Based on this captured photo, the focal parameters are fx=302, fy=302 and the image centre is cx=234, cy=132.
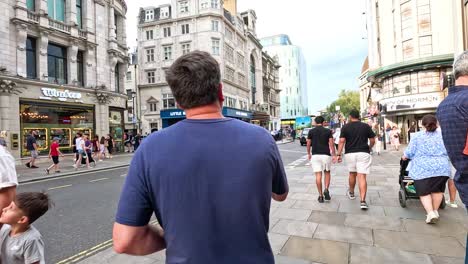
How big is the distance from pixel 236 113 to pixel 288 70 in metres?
74.8

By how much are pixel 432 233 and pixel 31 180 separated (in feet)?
41.8

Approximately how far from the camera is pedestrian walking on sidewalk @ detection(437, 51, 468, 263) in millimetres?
2324

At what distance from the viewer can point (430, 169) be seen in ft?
15.4

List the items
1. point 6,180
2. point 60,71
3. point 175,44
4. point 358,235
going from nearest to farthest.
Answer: point 6,180 → point 358,235 → point 60,71 → point 175,44

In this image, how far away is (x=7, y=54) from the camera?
17031 millimetres

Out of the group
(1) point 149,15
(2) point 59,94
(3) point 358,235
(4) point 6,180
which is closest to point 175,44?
(1) point 149,15

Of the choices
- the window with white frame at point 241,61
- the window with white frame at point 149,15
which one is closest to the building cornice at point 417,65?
the window with white frame at point 241,61

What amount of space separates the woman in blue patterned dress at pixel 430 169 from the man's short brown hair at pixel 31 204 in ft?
16.5

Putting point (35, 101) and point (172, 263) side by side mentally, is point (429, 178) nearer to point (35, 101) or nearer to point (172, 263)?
point (172, 263)

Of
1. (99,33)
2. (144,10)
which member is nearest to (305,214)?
(99,33)

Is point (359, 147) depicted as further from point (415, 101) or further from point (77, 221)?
point (415, 101)

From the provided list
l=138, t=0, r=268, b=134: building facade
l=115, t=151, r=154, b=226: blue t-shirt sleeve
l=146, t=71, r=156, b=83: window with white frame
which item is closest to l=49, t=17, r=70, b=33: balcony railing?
l=138, t=0, r=268, b=134: building facade

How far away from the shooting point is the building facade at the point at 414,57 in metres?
25.4

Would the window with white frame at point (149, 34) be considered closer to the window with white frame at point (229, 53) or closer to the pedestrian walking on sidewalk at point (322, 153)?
the window with white frame at point (229, 53)
